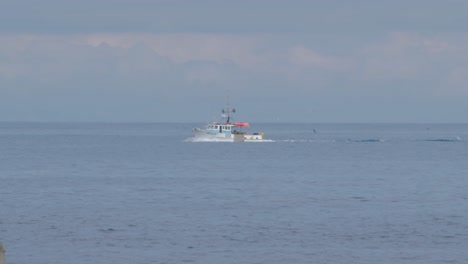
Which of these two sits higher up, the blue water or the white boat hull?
the white boat hull

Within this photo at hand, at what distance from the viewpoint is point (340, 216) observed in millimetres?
53250

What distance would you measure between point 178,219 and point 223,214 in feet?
11.5

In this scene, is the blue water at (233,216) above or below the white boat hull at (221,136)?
below

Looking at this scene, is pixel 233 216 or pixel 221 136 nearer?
pixel 233 216

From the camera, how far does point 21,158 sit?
127 metres

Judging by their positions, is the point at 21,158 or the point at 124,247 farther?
the point at 21,158

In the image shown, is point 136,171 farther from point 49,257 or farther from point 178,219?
point 49,257

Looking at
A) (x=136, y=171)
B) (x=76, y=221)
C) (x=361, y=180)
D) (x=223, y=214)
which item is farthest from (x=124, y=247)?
(x=136, y=171)

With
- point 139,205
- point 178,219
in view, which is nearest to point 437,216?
point 178,219

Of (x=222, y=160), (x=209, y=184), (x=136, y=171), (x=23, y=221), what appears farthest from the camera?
(x=222, y=160)

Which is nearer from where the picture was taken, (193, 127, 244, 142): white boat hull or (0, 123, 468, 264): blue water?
(0, 123, 468, 264): blue water

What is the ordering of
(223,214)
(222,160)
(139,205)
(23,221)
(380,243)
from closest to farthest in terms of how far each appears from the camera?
(380,243) < (23,221) < (223,214) < (139,205) < (222,160)

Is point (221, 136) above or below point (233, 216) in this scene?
above

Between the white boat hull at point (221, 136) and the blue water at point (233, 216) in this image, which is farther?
the white boat hull at point (221, 136)
